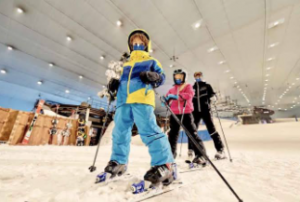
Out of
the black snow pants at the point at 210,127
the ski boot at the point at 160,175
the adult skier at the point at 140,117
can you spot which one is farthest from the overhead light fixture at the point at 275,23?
the ski boot at the point at 160,175

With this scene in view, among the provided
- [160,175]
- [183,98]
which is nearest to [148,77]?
[160,175]

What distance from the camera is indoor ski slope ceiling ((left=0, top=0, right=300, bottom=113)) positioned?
204 inches

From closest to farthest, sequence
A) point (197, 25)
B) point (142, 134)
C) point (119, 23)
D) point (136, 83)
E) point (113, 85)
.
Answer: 1. point (142, 134)
2. point (136, 83)
3. point (113, 85)
4. point (119, 23)
5. point (197, 25)

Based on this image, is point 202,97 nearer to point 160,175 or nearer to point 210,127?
point 210,127

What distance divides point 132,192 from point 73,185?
1.80 ft

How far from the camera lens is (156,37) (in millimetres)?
6629

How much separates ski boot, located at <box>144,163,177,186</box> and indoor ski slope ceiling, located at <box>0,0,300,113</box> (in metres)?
5.74

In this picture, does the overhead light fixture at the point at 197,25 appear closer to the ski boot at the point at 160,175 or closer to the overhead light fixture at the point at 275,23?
the overhead light fixture at the point at 275,23

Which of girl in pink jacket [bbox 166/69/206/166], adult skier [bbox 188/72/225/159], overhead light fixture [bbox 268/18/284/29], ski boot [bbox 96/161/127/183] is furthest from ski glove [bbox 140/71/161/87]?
overhead light fixture [bbox 268/18/284/29]

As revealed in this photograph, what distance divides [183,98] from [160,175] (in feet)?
4.91

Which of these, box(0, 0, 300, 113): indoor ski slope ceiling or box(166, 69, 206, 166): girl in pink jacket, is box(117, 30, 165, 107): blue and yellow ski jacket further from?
box(0, 0, 300, 113): indoor ski slope ceiling

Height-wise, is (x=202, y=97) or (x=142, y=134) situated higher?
(x=202, y=97)

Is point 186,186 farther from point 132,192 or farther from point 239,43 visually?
point 239,43

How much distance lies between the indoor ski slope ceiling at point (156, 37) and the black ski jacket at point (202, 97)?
3.98 m
